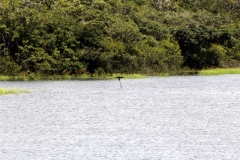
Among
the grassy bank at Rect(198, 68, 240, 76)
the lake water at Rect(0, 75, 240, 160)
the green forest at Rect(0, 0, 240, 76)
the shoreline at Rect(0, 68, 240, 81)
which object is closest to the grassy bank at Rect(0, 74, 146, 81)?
the shoreline at Rect(0, 68, 240, 81)

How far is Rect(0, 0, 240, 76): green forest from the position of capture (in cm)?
6794

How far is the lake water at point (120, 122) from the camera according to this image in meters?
26.8

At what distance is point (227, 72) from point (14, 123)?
4697cm

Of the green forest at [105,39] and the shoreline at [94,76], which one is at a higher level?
the green forest at [105,39]

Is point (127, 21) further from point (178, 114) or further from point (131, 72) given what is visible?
point (178, 114)

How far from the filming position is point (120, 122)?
35.4 meters

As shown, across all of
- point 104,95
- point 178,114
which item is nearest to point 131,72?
point 104,95

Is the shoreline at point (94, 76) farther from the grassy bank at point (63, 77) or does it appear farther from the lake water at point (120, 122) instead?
the lake water at point (120, 122)

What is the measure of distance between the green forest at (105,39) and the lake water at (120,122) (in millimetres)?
9132

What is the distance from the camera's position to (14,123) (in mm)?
34656

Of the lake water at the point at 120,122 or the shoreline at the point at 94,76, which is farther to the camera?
the shoreline at the point at 94,76

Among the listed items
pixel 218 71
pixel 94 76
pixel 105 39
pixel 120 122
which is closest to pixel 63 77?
pixel 94 76

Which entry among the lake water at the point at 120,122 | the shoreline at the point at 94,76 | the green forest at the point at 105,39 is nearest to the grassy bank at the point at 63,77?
the shoreline at the point at 94,76

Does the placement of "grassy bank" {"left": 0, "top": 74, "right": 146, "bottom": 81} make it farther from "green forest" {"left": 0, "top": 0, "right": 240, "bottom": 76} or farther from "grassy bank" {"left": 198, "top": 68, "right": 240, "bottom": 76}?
"grassy bank" {"left": 198, "top": 68, "right": 240, "bottom": 76}
